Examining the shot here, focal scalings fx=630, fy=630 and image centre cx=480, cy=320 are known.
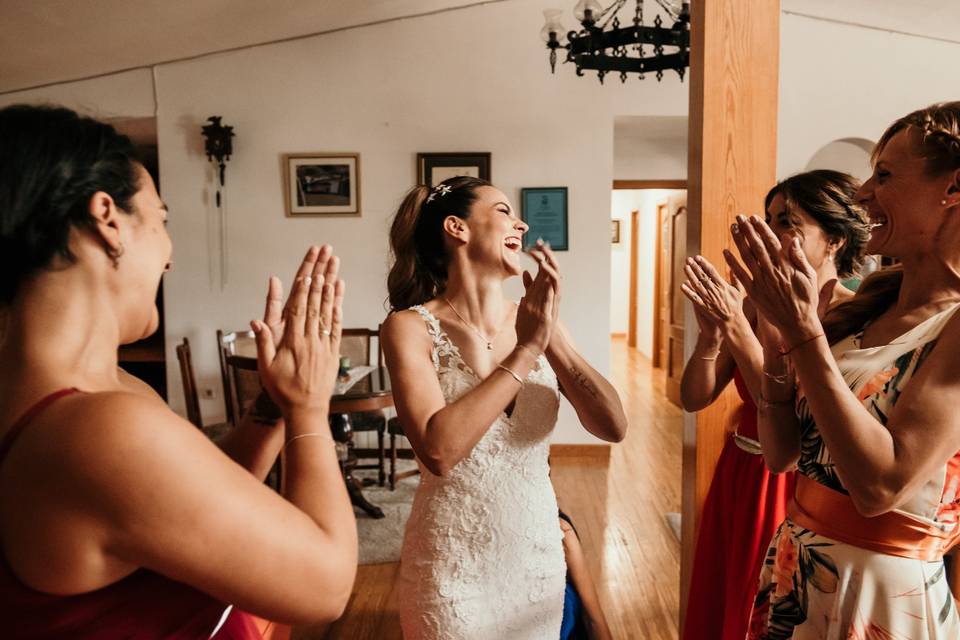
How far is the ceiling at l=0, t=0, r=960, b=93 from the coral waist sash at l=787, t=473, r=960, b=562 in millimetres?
3963

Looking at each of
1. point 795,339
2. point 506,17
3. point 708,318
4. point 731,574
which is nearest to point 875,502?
point 795,339

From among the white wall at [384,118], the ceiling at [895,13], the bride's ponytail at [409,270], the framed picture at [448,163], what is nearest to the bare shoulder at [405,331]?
the bride's ponytail at [409,270]

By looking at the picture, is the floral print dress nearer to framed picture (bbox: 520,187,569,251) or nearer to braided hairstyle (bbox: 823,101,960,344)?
braided hairstyle (bbox: 823,101,960,344)

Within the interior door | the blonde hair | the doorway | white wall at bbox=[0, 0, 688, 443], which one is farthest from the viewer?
the doorway

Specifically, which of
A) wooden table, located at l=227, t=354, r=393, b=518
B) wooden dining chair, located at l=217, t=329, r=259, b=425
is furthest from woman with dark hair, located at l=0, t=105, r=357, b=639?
wooden dining chair, located at l=217, t=329, r=259, b=425

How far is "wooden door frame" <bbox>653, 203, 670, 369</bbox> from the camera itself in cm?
820

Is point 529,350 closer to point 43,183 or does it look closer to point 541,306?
point 541,306

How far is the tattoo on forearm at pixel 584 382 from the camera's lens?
→ 55.4 inches

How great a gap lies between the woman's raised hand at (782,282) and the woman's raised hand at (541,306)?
0.34 metres

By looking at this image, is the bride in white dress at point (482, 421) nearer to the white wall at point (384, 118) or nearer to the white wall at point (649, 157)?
the white wall at point (384, 118)

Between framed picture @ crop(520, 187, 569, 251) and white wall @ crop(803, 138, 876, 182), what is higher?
white wall @ crop(803, 138, 876, 182)

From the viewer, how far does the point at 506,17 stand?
4.54 meters

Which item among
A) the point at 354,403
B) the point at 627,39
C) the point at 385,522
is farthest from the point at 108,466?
the point at 385,522

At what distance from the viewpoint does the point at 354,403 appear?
125 inches
